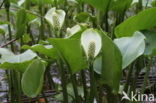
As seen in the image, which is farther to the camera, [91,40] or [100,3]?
[100,3]

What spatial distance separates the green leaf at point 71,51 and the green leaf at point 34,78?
0.04 meters

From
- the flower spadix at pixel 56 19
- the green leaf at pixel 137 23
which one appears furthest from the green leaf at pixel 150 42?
the flower spadix at pixel 56 19

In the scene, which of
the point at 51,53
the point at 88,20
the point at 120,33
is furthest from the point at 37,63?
the point at 88,20

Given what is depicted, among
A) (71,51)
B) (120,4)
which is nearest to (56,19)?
(71,51)

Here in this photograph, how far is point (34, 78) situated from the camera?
20.4 inches

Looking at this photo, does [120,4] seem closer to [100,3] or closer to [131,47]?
[100,3]

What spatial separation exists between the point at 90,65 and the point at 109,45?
0.04 m

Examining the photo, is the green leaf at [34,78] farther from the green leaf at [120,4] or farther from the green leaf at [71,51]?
the green leaf at [120,4]

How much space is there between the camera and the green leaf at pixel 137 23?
0.53 m

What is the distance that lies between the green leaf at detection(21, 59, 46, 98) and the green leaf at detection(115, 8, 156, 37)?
0.43 ft

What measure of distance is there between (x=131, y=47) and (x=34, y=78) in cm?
14

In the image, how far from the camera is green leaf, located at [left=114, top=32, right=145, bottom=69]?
0.50 m

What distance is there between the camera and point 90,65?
50 centimetres

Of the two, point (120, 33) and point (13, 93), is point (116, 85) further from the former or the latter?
point (13, 93)
